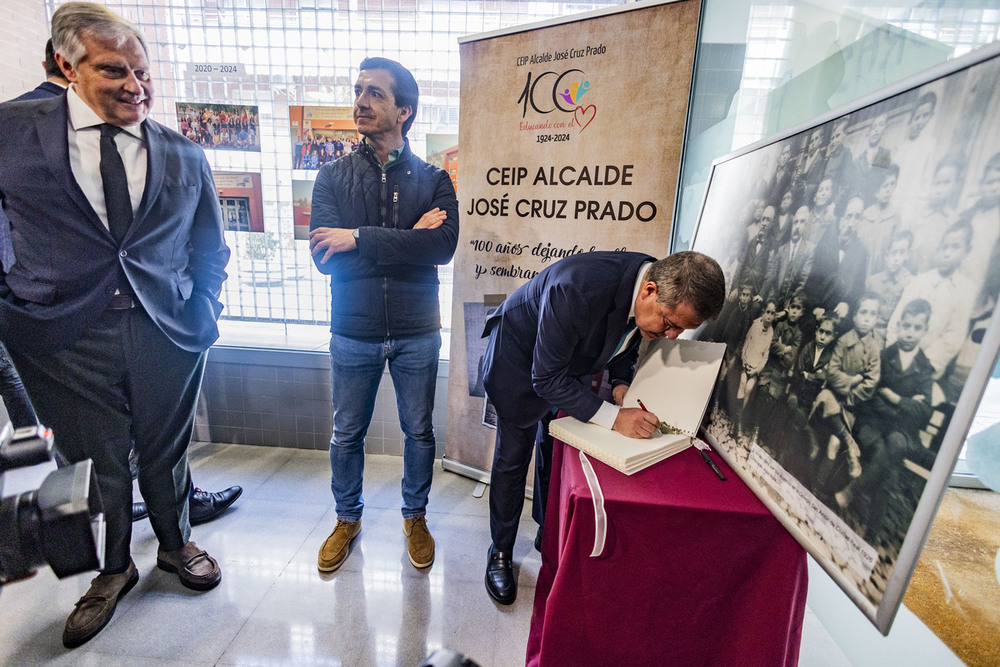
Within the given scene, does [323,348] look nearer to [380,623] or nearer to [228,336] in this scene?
[228,336]

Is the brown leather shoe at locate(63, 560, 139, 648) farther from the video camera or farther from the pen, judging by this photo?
the pen

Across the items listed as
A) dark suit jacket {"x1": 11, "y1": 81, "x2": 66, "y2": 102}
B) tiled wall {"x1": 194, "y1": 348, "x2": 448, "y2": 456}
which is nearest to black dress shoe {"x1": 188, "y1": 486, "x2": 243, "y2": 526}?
tiled wall {"x1": 194, "y1": 348, "x2": 448, "y2": 456}

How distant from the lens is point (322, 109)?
92.4 inches

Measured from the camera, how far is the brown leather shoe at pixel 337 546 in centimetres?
175

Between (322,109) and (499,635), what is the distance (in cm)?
261

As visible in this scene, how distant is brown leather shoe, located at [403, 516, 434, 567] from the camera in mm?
1797

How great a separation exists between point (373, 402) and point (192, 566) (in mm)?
915

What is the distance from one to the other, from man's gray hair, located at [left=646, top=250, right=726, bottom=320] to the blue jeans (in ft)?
3.25

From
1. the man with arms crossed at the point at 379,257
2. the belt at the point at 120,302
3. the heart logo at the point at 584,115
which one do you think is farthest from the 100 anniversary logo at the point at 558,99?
the belt at the point at 120,302

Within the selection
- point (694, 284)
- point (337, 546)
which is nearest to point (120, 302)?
point (337, 546)

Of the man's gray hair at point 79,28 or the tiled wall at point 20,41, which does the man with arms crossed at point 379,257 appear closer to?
the man's gray hair at point 79,28

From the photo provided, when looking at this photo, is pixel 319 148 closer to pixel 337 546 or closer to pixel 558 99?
pixel 558 99

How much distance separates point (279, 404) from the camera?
2674 millimetres

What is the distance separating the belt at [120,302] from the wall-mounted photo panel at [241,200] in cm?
127
